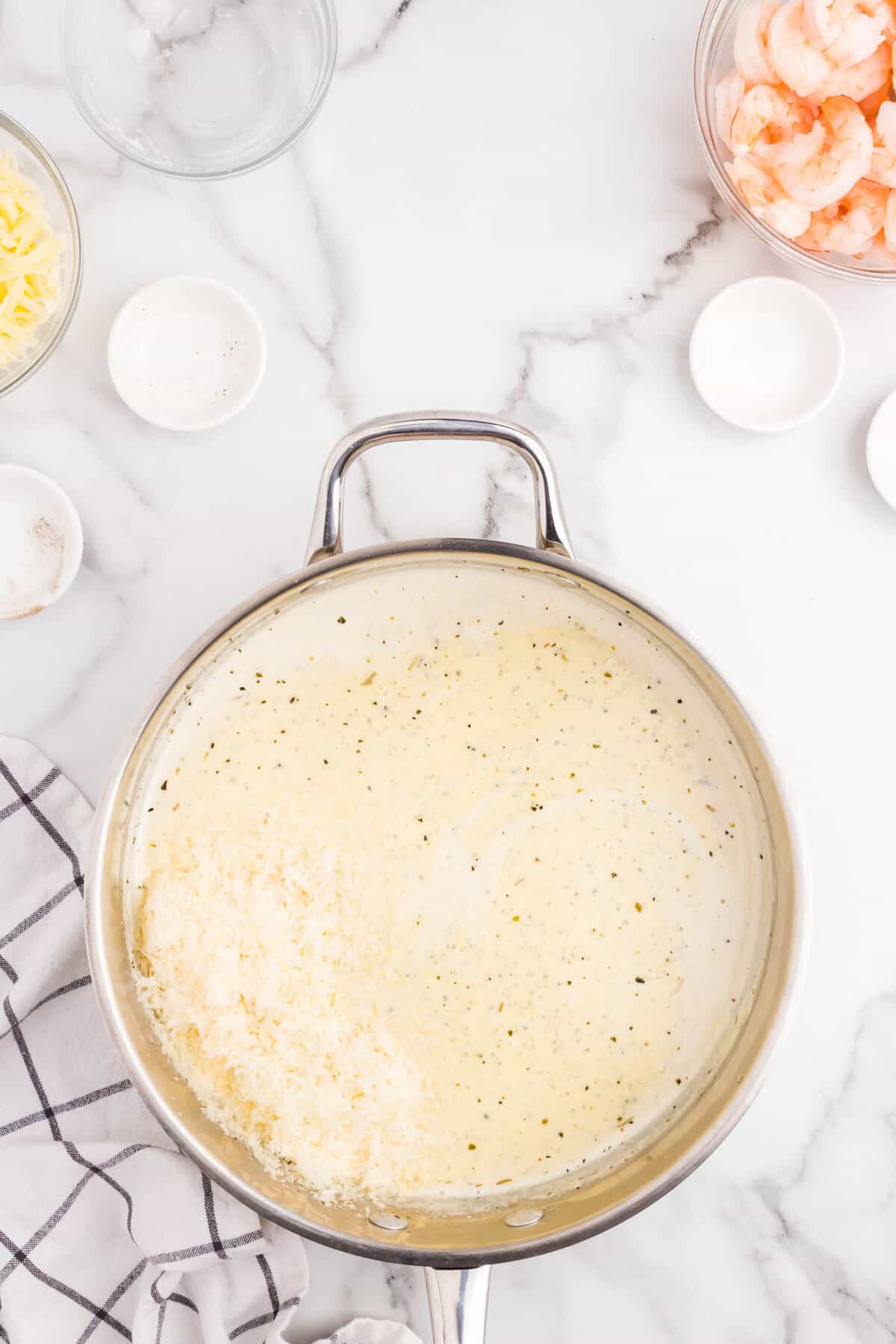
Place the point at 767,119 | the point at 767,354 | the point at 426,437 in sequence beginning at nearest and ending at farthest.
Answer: the point at 426,437, the point at 767,119, the point at 767,354

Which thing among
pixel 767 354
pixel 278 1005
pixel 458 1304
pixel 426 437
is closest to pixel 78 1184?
pixel 278 1005

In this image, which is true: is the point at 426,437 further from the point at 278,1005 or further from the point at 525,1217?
the point at 525,1217

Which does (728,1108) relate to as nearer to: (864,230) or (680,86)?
(864,230)

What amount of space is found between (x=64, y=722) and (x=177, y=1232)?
520 millimetres

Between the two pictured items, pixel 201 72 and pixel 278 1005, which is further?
pixel 201 72

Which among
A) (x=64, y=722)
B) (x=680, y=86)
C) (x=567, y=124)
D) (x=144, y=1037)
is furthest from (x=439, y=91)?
(x=144, y=1037)

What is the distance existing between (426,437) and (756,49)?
0.52 metres

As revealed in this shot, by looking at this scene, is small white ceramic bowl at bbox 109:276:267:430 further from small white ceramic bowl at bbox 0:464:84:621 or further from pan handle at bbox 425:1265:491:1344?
pan handle at bbox 425:1265:491:1344

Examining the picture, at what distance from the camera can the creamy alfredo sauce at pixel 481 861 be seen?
1.06 metres

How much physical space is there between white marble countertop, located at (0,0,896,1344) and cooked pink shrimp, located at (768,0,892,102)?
0.48ft

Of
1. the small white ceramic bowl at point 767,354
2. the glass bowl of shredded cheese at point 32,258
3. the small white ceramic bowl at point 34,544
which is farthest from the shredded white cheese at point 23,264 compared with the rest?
the small white ceramic bowl at point 767,354

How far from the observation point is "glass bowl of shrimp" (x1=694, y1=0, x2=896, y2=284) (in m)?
1.00

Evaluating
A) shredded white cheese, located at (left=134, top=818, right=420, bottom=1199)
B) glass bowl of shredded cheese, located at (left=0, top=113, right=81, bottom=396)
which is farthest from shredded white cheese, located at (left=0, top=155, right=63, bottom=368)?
shredded white cheese, located at (left=134, top=818, right=420, bottom=1199)

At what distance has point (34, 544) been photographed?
3.65 ft
